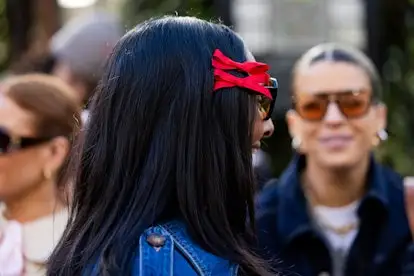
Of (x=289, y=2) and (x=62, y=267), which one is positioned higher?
(x=62, y=267)

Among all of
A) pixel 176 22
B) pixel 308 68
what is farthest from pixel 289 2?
pixel 176 22

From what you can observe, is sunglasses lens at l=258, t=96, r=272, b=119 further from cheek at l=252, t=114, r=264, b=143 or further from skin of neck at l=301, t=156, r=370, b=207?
skin of neck at l=301, t=156, r=370, b=207

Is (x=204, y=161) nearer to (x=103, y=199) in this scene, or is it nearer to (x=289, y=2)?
(x=103, y=199)

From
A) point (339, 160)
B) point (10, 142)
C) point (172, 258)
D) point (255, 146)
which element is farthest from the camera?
point (10, 142)

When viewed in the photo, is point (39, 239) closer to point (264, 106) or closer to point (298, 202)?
point (298, 202)

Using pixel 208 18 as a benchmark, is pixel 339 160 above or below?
above

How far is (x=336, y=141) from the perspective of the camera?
367 centimetres

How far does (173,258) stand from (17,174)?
5.81ft

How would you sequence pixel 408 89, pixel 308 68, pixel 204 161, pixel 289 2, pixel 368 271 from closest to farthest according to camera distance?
pixel 204 161
pixel 368 271
pixel 308 68
pixel 289 2
pixel 408 89

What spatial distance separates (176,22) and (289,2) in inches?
197

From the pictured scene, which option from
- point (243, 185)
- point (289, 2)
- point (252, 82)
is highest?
point (252, 82)

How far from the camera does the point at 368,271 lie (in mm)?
3482

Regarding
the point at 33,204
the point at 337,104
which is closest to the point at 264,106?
the point at 337,104

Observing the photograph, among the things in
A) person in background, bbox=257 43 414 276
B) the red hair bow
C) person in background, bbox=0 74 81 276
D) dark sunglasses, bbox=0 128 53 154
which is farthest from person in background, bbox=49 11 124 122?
the red hair bow
